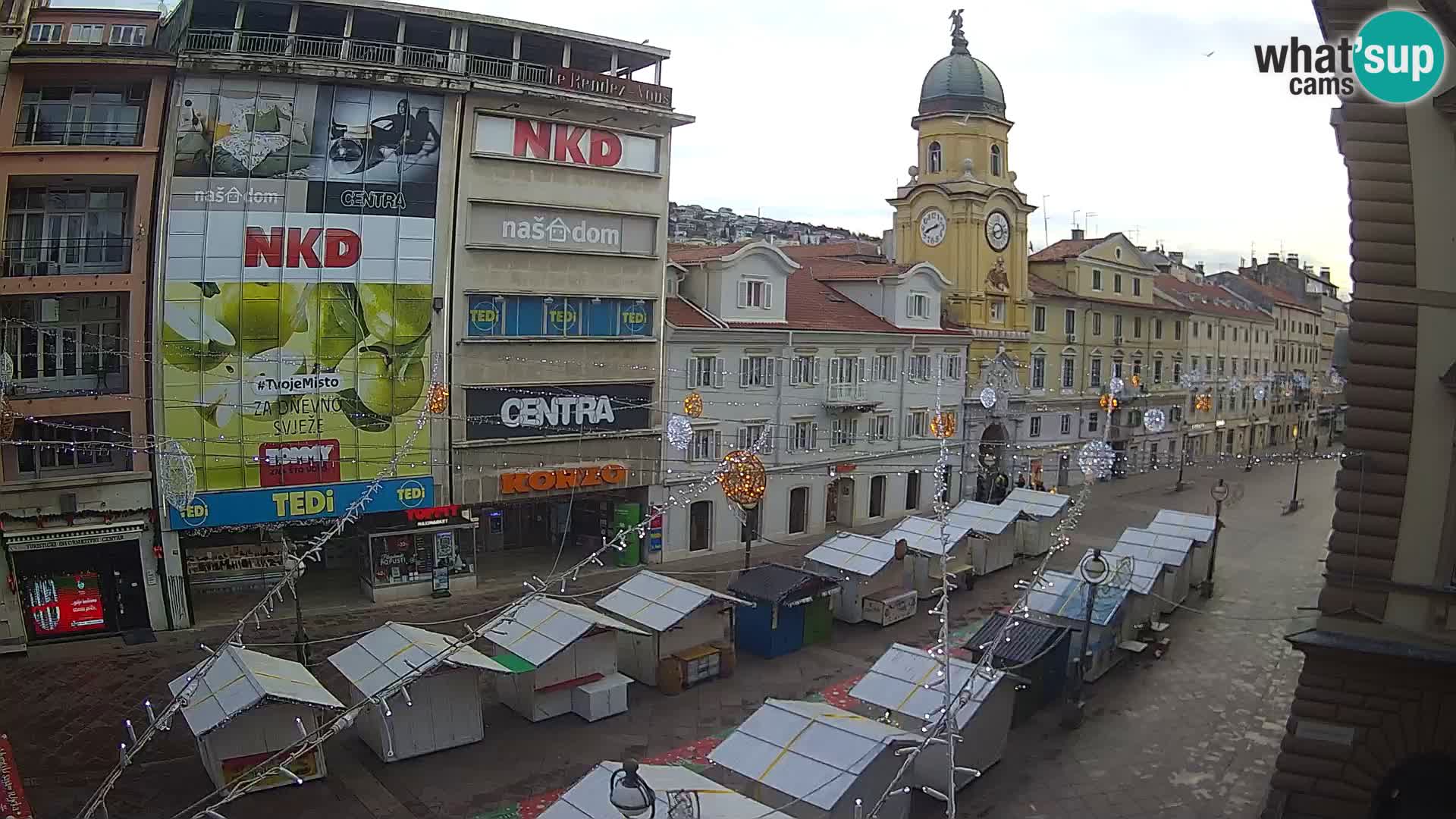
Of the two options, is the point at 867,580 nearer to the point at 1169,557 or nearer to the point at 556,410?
the point at 1169,557

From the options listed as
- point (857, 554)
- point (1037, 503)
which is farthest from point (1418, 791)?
point (1037, 503)

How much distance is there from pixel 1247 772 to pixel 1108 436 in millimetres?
36363

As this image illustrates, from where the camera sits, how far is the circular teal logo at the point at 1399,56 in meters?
12.4

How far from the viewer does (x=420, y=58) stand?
27406mm

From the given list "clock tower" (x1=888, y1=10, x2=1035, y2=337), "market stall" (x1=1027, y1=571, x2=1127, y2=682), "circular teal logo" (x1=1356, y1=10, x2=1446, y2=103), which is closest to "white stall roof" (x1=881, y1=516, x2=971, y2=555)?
"market stall" (x1=1027, y1=571, x2=1127, y2=682)

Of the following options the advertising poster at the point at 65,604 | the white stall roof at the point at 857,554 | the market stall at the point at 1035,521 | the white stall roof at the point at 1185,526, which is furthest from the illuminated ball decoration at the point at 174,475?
the white stall roof at the point at 1185,526

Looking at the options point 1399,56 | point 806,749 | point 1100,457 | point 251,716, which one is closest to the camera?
point 1399,56

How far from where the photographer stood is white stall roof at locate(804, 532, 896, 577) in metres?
26.1

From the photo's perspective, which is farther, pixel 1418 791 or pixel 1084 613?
pixel 1084 613

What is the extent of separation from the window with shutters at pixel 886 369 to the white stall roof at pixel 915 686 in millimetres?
21988

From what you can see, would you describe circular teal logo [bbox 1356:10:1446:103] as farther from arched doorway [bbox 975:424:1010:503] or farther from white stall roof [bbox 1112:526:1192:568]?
arched doorway [bbox 975:424:1010:503]

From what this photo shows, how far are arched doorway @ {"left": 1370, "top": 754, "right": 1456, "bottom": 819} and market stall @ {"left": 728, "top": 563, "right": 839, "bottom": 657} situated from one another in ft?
41.1

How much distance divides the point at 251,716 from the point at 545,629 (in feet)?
18.6

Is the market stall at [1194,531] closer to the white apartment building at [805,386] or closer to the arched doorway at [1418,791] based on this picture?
the white apartment building at [805,386]
